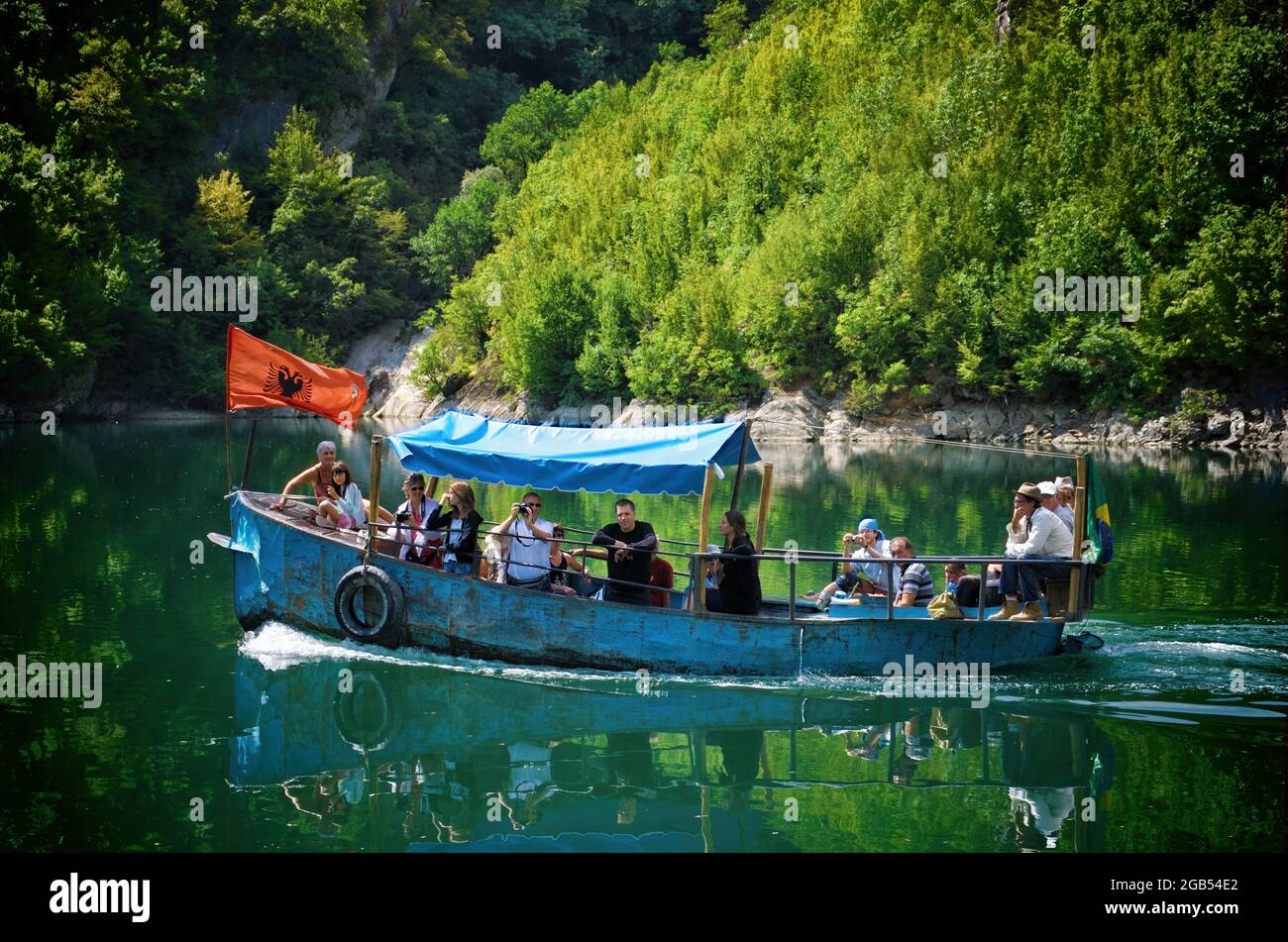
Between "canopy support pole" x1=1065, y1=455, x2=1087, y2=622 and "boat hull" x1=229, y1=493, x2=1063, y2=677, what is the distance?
327 mm

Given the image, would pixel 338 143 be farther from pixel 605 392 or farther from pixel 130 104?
pixel 605 392

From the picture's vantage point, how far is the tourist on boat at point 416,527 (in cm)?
1548

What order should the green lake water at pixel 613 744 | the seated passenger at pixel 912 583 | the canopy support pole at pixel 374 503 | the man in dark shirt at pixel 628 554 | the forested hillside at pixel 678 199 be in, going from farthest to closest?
the forested hillside at pixel 678 199 → the seated passenger at pixel 912 583 → the canopy support pole at pixel 374 503 → the man in dark shirt at pixel 628 554 → the green lake water at pixel 613 744

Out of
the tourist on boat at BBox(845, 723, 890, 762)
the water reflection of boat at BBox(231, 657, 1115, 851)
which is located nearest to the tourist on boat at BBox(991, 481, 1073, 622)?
the water reflection of boat at BBox(231, 657, 1115, 851)

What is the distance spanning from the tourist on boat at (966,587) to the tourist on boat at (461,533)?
19.5ft

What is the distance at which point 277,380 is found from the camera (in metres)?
15.7

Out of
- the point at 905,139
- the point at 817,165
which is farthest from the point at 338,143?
the point at 905,139

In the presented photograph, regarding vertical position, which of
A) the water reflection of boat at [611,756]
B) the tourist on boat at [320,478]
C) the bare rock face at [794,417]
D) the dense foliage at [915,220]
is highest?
the dense foliage at [915,220]

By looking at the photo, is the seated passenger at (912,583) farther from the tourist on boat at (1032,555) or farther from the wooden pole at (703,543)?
the wooden pole at (703,543)

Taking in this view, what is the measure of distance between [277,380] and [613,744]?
269 inches

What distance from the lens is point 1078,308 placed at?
51.9 meters

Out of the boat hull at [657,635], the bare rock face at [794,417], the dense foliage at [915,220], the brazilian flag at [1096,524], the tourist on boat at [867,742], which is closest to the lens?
the tourist on boat at [867,742]

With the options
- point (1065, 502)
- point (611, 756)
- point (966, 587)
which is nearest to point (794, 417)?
point (1065, 502)

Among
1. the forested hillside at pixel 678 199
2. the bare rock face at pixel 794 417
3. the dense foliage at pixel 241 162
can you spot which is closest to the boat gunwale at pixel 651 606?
the forested hillside at pixel 678 199
